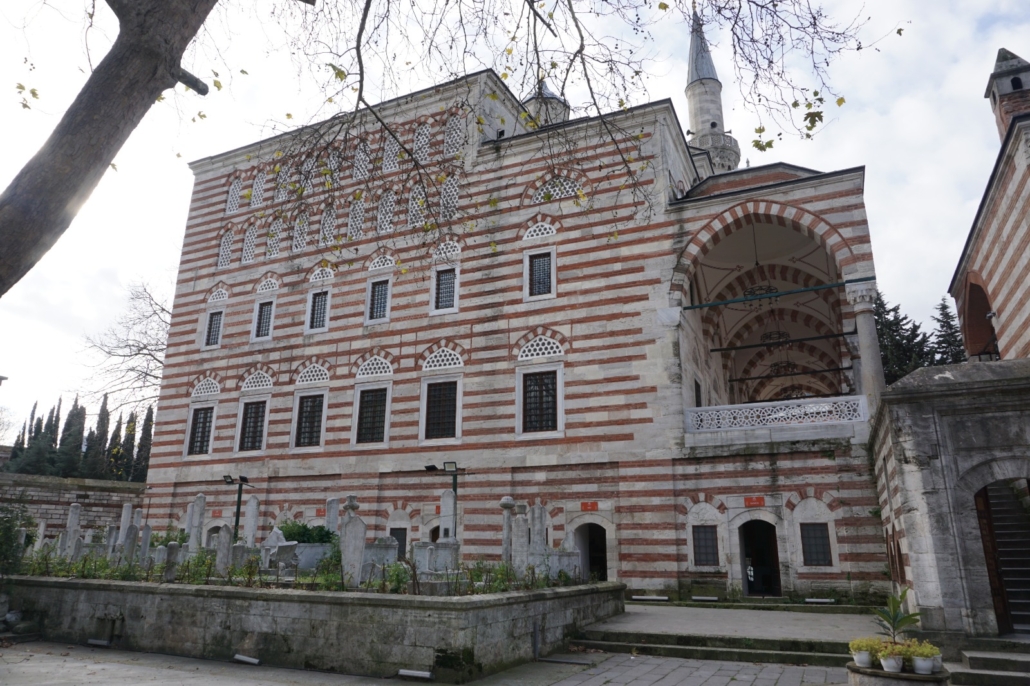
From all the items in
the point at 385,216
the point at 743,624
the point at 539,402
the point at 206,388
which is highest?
the point at 385,216

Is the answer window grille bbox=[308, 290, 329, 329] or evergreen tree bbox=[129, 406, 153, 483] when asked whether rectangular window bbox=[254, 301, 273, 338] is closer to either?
window grille bbox=[308, 290, 329, 329]

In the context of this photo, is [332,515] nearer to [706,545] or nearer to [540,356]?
[540,356]

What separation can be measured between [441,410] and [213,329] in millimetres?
8895

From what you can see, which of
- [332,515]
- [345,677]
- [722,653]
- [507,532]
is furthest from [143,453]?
[722,653]

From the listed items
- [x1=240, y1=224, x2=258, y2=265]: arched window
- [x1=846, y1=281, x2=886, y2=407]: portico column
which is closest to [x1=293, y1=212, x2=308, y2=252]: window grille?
[x1=240, y1=224, x2=258, y2=265]: arched window

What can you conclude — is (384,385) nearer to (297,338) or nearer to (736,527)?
(297,338)

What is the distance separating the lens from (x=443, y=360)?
1766 centimetres

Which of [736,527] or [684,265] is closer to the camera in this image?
[736,527]

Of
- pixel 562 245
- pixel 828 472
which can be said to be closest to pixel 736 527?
pixel 828 472

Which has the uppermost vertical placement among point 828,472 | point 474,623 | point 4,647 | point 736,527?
point 828,472

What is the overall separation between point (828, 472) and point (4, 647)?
564 inches

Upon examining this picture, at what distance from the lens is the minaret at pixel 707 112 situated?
90.3 ft

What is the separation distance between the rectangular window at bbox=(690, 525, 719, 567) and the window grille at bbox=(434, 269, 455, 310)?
8.42 meters

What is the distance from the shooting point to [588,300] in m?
16.5
